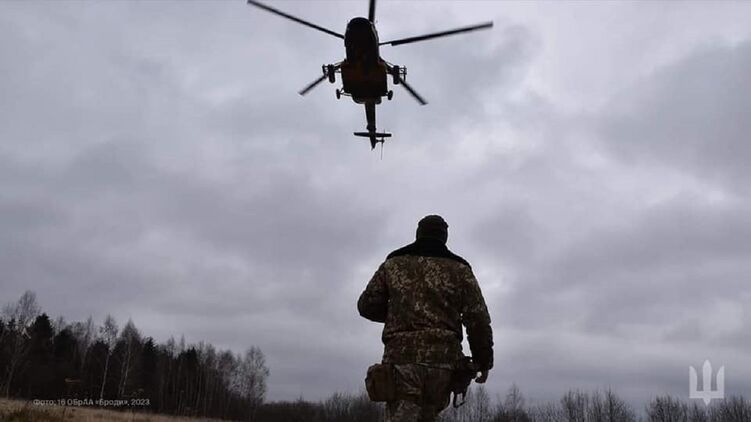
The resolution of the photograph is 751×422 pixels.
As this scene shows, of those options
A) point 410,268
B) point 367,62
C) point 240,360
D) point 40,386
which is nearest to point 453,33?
point 367,62

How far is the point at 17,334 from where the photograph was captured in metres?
68.3

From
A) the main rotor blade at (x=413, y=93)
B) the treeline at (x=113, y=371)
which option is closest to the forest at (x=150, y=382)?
the treeline at (x=113, y=371)

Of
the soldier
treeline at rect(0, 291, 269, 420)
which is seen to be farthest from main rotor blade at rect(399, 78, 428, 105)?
treeline at rect(0, 291, 269, 420)

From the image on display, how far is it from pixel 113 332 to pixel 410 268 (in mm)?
87220

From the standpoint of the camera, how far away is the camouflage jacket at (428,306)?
4.13 m

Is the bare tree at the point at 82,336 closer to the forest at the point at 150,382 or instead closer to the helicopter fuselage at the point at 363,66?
the forest at the point at 150,382

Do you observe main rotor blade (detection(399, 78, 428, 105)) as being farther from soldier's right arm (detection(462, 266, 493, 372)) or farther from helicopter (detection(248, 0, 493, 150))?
soldier's right arm (detection(462, 266, 493, 372))

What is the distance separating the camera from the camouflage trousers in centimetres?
396

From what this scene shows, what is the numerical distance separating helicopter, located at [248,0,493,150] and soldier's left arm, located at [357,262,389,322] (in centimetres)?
1063

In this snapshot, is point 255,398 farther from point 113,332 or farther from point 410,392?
point 410,392

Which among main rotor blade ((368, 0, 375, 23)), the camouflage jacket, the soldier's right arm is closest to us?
the camouflage jacket

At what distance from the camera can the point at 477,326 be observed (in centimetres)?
429

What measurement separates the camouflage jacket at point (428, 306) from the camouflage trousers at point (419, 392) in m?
0.06

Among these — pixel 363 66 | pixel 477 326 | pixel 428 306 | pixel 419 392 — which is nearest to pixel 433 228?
pixel 428 306
